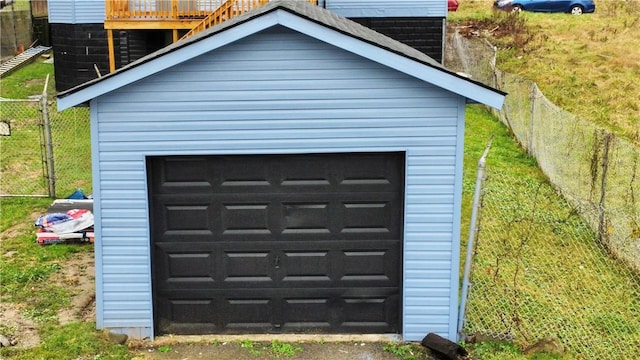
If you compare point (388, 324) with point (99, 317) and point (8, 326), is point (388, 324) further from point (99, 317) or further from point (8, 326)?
point (8, 326)

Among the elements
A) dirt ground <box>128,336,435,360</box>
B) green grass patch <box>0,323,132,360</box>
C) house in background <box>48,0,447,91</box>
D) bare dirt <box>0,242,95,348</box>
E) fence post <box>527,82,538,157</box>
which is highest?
house in background <box>48,0,447,91</box>

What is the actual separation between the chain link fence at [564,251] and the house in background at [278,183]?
1152 mm

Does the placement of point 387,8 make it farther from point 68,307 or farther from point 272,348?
point 272,348

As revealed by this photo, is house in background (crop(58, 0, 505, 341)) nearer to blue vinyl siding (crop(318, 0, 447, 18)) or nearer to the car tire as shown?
blue vinyl siding (crop(318, 0, 447, 18))

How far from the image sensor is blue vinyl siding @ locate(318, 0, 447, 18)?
19.8m

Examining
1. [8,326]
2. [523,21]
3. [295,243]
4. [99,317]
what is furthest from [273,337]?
[523,21]

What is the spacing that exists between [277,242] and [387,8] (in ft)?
45.5

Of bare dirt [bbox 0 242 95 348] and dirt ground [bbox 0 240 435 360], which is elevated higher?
bare dirt [bbox 0 242 95 348]

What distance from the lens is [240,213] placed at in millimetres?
7441

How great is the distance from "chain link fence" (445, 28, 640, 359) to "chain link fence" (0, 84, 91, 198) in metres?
8.29

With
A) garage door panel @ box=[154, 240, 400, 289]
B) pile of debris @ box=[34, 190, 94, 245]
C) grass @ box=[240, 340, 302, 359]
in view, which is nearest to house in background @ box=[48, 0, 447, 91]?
pile of debris @ box=[34, 190, 94, 245]

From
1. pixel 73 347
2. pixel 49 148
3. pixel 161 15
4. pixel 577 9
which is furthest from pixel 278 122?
pixel 577 9

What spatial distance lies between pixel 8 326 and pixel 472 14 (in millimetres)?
25520

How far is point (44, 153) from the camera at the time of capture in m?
15.8
